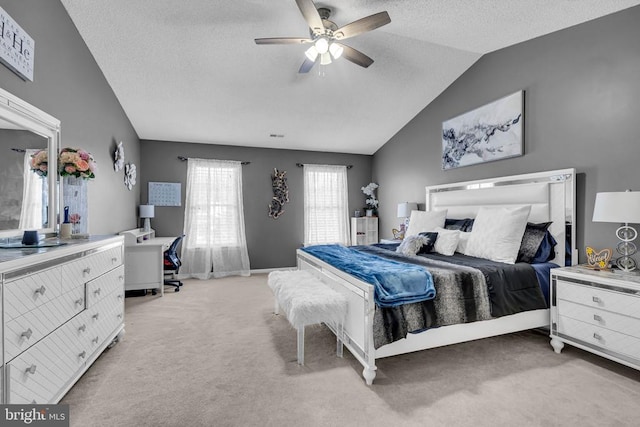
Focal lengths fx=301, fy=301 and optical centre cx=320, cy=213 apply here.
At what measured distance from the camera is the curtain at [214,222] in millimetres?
5480

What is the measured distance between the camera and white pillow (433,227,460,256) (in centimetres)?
330

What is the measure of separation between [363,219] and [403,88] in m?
2.76

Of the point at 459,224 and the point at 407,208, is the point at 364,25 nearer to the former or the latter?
the point at 459,224

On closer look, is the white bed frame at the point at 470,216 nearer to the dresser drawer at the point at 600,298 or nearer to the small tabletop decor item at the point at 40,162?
the dresser drawer at the point at 600,298

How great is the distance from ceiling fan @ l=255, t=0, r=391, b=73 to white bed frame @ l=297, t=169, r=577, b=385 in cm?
198

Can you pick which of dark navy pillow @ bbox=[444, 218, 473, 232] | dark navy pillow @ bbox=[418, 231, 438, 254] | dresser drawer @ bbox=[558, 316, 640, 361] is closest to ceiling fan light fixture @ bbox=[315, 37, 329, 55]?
dark navy pillow @ bbox=[418, 231, 438, 254]

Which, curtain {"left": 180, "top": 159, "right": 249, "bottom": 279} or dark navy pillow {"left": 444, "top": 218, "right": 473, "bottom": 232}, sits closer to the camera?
dark navy pillow {"left": 444, "top": 218, "right": 473, "bottom": 232}

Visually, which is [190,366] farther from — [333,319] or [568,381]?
[568,381]

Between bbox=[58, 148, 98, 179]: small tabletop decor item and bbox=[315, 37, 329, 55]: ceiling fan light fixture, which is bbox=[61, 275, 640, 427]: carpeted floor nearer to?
bbox=[58, 148, 98, 179]: small tabletop decor item

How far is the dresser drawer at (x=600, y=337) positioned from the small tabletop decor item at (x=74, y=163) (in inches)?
169

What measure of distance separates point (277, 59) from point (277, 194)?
282 centimetres

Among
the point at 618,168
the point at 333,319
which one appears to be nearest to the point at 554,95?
the point at 618,168

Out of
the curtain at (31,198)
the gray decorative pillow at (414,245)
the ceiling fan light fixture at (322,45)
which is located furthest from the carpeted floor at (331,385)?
the ceiling fan light fixture at (322,45)

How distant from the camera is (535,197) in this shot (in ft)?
10.5
